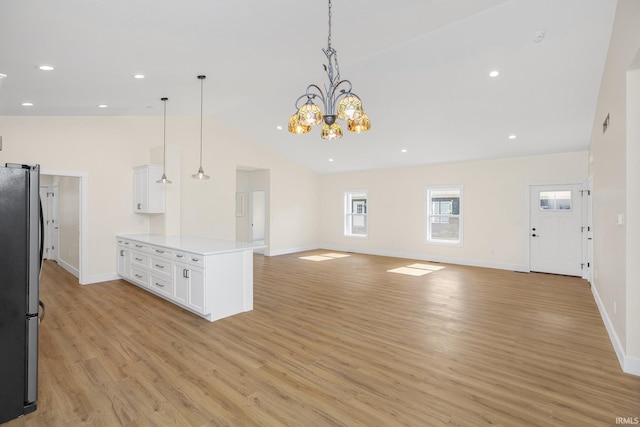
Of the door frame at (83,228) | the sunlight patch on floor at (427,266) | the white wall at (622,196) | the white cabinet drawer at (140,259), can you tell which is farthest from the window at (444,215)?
the door frame at (83,228)

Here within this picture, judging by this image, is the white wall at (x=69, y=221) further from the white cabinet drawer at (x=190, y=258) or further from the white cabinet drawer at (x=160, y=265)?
the white cabinet drawer at (x=190, y=258)

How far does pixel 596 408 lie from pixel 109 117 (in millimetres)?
7514

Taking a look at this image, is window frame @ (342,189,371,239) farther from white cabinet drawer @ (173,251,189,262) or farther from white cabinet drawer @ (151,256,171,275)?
white cabinet drawer @ (173,251,189,262)

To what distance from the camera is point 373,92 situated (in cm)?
533

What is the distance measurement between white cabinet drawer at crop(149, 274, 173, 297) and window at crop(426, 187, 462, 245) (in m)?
6.39

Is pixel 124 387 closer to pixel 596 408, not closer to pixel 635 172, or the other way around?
pixel 596 408

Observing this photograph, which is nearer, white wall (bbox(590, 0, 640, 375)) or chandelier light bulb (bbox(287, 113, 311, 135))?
white wall (bbox(590, 0, 640, 375))

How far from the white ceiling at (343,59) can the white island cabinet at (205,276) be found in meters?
2.21

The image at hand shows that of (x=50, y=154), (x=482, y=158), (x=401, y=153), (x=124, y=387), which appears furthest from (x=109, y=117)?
(x=482, y=158)

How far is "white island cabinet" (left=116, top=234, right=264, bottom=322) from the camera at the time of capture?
3820mm

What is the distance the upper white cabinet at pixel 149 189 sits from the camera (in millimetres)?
5871

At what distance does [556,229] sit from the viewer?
6656 millimetres

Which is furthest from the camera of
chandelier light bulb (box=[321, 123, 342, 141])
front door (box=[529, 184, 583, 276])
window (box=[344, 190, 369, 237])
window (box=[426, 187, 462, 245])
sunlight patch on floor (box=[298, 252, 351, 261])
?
window (box=[344, 190, 369, 237])

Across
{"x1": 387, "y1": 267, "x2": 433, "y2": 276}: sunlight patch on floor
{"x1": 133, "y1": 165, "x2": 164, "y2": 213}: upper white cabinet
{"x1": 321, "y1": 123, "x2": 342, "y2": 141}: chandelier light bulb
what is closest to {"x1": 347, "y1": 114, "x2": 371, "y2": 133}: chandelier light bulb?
{"x1": 321, "y1": 123, "x2": 342, "y2": 141}: chandelier light bulb
